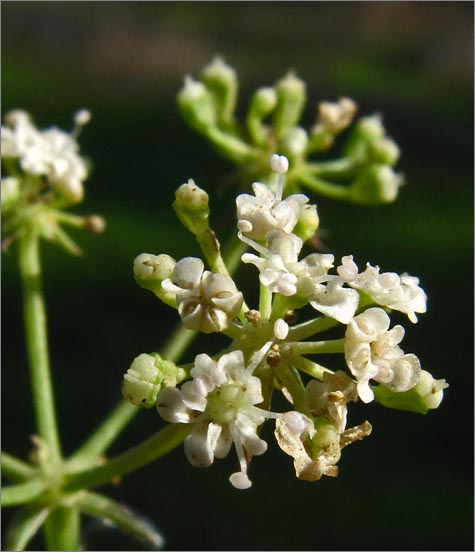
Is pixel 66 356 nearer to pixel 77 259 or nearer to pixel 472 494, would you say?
pixel 77 259

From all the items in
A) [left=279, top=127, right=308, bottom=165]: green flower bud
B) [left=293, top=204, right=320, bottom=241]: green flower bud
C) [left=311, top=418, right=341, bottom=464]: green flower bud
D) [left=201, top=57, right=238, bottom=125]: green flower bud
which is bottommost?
[left=311, top=418, right=341, bottom=464]: green flower bud

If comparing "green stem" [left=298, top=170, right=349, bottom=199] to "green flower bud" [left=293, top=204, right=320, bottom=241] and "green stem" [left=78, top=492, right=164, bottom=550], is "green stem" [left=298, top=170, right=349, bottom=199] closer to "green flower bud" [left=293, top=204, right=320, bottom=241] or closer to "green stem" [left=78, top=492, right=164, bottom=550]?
"green flower bud" [left=293, top=204, right=320, bottom=241]

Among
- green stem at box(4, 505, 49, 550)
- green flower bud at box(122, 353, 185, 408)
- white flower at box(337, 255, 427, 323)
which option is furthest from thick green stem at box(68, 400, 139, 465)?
white flower at box(337, 255, 427, 323)

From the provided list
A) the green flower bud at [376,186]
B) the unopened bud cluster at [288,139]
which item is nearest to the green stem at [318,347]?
the unopened bud cluster at [288,139]

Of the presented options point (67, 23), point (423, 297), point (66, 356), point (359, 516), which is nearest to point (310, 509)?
point (359, 516)

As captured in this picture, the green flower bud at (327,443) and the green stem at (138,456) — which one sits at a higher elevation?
the green flower bud at (327,443)

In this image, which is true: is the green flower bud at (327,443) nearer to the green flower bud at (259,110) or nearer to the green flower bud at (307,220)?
the green flower bud at (307,220)

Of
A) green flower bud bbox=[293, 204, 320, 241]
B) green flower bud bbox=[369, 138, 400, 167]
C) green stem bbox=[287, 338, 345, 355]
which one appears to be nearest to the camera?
green stem bbox=[287, 338, 345, 355]
